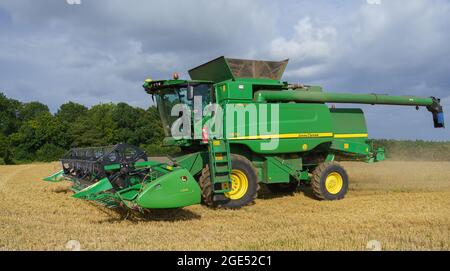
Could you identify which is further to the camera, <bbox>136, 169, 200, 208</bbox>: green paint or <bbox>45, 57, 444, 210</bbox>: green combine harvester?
<bbox>45, 57, 444, 210</bbox>: green combine harvester

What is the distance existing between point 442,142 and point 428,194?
1707 cm

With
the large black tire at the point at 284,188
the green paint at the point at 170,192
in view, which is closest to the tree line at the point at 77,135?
the large black tire at the point at 284,188

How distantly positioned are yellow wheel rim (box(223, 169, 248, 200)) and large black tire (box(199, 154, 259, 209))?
0.11ft

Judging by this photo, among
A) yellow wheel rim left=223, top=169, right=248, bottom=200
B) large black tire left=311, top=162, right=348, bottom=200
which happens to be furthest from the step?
large black tire left=311, top=162, right=348, bottom=200

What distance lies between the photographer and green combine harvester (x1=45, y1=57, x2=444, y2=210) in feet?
21.4

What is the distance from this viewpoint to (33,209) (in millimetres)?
6777

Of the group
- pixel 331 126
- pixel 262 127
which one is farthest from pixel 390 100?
pixel 262 127

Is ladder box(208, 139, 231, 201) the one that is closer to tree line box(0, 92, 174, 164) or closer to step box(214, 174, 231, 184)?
step box(214, 174, 231, 184)

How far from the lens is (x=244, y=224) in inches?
223

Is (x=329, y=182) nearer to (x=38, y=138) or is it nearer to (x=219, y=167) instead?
(x=219, y=167)

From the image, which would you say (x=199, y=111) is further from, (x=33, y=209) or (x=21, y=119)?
(x=21, y=119)

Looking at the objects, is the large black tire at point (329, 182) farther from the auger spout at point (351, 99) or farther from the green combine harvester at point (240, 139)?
the auger spout at point (351, 99)

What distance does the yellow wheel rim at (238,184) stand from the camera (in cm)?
712

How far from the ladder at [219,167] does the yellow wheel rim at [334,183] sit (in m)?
2.56
